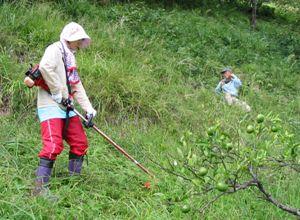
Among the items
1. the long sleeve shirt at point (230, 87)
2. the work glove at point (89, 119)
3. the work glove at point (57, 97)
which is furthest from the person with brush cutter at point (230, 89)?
the work glove at point (57, 97)

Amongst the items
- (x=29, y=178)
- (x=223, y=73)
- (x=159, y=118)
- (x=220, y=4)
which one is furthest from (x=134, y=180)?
(x=220, y=4)

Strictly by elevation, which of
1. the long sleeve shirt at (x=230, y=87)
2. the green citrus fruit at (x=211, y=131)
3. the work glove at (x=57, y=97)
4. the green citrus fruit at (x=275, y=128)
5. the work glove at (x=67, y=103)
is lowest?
the long sleeve shirt at (x=230, y=87)

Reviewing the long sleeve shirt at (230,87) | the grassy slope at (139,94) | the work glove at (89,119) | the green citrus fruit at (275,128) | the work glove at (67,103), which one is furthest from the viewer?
the long sleeve shirt at (230,87)

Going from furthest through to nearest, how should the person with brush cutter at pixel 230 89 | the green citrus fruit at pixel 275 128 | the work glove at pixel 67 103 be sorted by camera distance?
the person with brush cutter at pixel 230 89 < the work glove at pixel 67 103 < the green citrus fruit at pixel 275 128

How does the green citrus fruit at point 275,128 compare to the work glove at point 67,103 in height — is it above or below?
above

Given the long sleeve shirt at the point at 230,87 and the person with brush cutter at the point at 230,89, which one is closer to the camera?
the person with brush cutter at the point at 230,89

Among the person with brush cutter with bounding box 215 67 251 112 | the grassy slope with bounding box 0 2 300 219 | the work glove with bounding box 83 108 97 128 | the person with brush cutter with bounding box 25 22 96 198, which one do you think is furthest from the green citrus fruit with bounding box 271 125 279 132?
the person with brush cutter with bounding box 215 67 251 112

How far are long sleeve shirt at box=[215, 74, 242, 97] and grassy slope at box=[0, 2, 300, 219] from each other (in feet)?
0.71

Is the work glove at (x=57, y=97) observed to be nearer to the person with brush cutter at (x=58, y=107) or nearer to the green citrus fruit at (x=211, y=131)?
the person with brush cutter at (x=58, y=107)

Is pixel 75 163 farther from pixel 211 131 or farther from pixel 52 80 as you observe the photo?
pixel 211 131

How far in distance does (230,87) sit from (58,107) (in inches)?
166

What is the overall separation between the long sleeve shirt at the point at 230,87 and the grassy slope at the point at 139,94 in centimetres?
22

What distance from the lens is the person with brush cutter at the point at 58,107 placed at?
409 cm

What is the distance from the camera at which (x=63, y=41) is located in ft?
14.0
